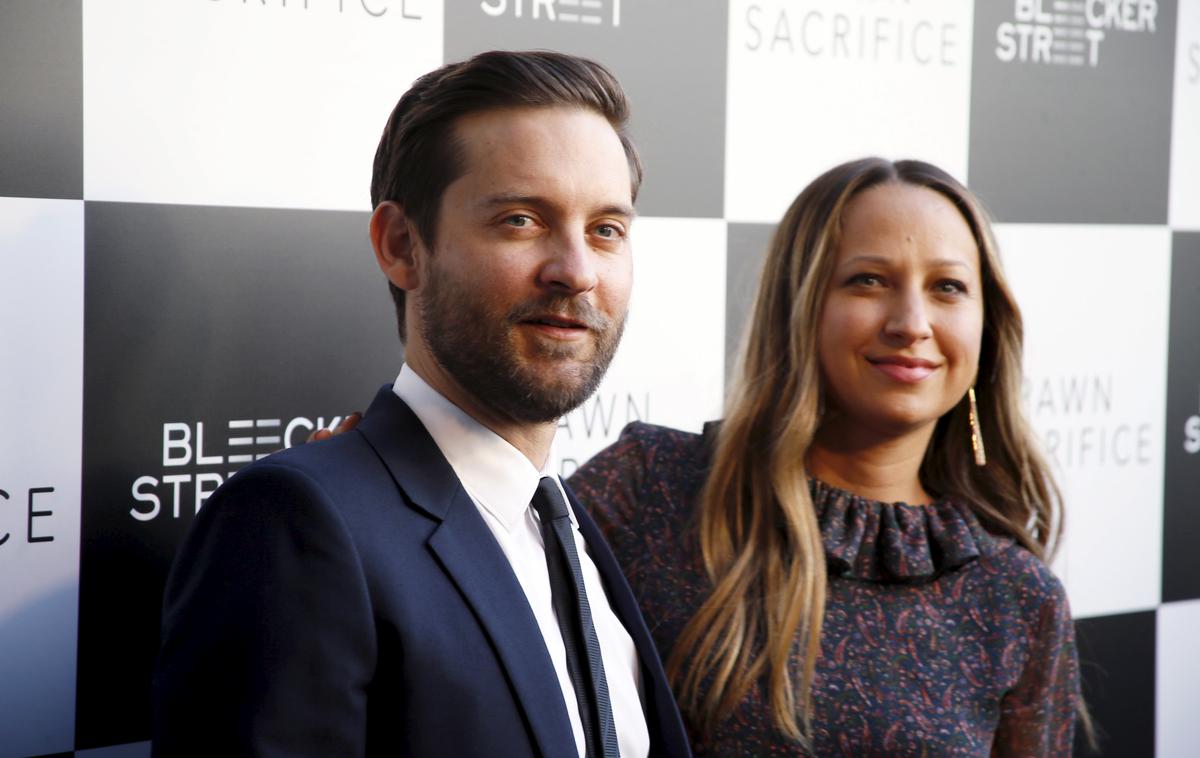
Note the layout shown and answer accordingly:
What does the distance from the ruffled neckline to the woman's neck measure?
0.08ft

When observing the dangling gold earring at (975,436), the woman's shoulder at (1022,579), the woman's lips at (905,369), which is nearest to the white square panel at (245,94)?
the woman's lips at (905,369)

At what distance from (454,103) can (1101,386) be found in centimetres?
195

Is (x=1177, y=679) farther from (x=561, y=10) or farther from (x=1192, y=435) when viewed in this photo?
(x=561, y=10)

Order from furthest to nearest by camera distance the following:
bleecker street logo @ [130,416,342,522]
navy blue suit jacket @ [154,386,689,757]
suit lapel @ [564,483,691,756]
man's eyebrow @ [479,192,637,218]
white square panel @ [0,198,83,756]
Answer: bleecker street logo @ [130,416,342,522]
white square panel @ [0,198,83,756]
suit lapel @ [564,483,691,756]
man's eyebrow @ [479,192,637,218]
navy blue suit jacket @ [154,386,689,757]

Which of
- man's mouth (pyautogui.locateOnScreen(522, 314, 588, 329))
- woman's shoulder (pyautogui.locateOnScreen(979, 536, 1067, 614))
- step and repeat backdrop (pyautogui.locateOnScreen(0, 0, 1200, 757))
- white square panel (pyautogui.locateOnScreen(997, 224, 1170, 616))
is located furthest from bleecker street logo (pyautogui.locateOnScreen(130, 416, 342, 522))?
white square panel (pyautogui.locateOnScreen(997, 224, 1170, 616))

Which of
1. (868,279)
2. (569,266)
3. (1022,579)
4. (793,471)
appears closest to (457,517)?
(569,266)

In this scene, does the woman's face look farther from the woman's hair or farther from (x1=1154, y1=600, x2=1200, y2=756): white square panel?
(x1=1154, y1=600, x2=1200, y2=756): white square panel

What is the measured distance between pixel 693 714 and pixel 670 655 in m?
0.09

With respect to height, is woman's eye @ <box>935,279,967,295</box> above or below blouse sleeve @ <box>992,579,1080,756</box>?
above

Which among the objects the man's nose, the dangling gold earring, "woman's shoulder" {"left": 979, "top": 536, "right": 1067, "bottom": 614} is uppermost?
the man's nose

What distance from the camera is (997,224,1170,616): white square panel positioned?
2.66m

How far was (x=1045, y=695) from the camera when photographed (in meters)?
1.74

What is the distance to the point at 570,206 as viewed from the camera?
1254 millimetres

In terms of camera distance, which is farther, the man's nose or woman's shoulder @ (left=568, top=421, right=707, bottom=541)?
woman's shoulder @ (left=568, top=421, right=707, bottom=541)
